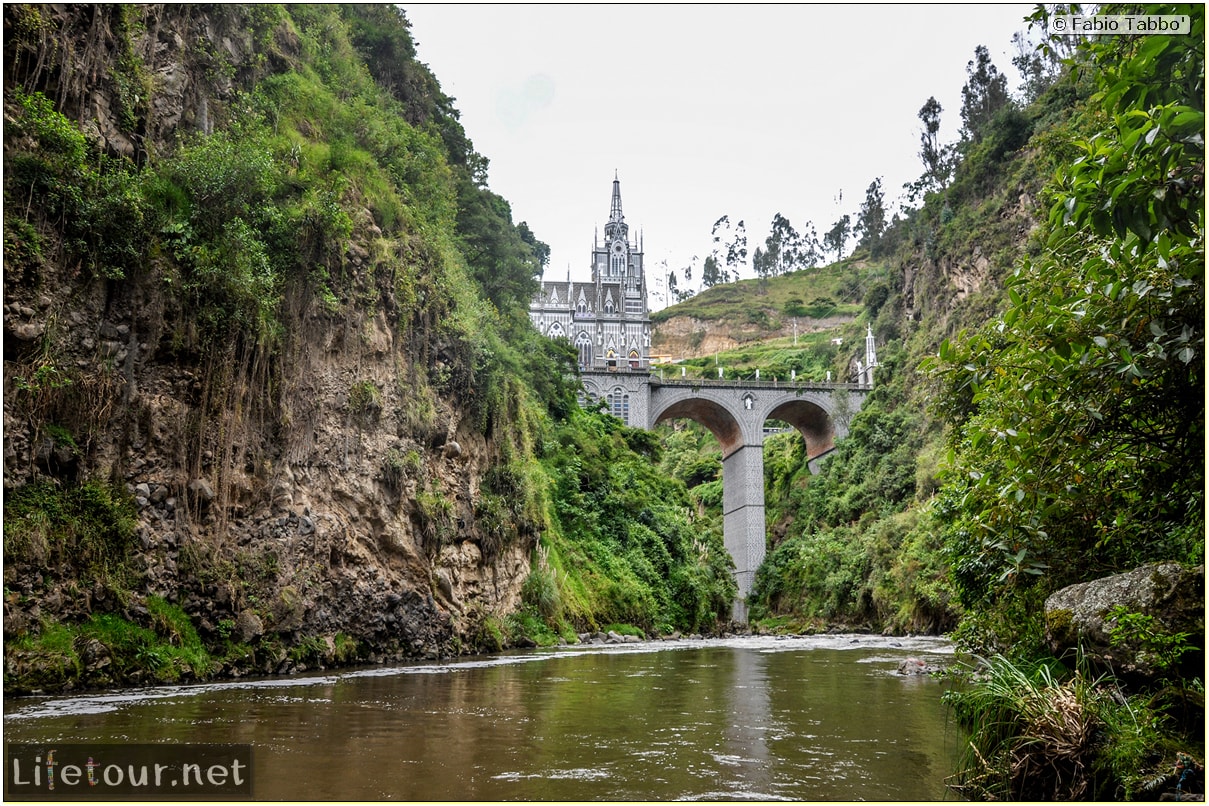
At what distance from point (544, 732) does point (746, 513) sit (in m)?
51.3

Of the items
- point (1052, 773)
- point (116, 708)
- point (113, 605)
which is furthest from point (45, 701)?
point (1052, 773)

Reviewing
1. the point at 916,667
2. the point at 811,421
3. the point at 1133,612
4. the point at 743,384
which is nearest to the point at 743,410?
the point at 743,384

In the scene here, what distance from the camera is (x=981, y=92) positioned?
6278 centimetres

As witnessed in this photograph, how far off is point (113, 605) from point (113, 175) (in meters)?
5.85

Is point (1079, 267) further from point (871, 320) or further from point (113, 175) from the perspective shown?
point (871, 320)

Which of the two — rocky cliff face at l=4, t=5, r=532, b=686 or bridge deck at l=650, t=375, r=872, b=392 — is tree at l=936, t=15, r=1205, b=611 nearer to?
rocky cliff face at l=4, t=5, r=532, b=686

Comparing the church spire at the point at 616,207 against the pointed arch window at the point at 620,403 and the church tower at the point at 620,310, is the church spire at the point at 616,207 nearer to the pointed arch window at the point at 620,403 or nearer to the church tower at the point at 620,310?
the church tower at the point at 620,310

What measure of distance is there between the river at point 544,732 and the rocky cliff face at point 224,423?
203cm

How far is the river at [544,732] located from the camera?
5543mm

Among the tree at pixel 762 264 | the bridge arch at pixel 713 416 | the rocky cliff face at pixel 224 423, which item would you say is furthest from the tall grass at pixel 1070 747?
the tree at pixel 762 264

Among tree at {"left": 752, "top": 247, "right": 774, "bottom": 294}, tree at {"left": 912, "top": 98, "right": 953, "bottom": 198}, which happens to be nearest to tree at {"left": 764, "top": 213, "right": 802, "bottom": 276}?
tree at {"left": 752, "top": 247, "right": 774, "bottom": 294}

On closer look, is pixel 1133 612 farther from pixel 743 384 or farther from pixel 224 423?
pixel 743 384

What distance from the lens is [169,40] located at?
1489cm

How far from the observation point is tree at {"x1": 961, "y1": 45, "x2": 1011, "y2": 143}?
61062mm
